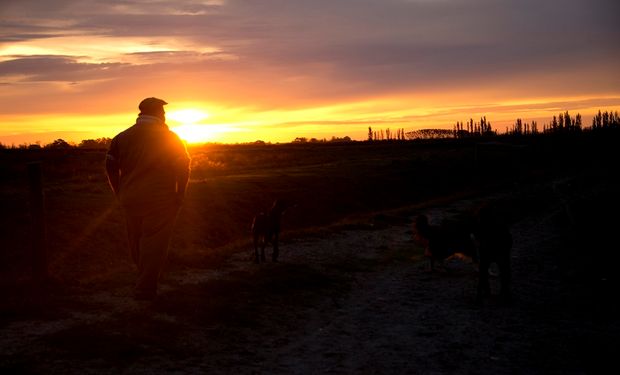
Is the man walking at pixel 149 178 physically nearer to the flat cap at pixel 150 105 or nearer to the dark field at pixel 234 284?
the flat cap at pixel 150 105

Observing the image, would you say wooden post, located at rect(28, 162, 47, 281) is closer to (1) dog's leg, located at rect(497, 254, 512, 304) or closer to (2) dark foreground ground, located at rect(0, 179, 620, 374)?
(2) dark foreground ground, located at rect(0, 179, 620, 374)

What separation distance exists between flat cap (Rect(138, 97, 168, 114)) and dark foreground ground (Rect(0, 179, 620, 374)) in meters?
2.80

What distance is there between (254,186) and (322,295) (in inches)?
779

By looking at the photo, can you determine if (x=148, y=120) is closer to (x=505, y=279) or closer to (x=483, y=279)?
(x=483, y=279)

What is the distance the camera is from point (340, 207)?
31297 millimetres

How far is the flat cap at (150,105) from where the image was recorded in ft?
28.2

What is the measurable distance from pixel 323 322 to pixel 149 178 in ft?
10.8

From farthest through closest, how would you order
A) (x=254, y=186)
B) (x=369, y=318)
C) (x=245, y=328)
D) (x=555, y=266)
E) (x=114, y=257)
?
(x=254, y=186) → (x=114, y=257) → (x=555, y=266) → (x=369, y=318) → (x=245, y=328)

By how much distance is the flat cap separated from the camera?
860cm

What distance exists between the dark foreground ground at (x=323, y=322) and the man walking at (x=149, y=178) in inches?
37.5

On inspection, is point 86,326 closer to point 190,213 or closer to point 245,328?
point 245,328

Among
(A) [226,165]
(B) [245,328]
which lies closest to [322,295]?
(B) [245,328]

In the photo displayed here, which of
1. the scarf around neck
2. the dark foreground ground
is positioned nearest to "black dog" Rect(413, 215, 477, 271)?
the dark foreground ground

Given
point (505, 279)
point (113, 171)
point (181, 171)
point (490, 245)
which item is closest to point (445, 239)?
point (505, 279)
